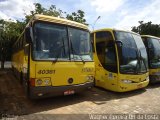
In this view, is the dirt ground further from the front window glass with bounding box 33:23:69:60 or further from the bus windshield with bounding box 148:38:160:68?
the bus windshield with bounding box 148:38:160:68

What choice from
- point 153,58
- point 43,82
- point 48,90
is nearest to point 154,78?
point 153,58

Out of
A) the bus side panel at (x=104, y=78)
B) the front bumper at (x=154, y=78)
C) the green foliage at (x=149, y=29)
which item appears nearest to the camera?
the bus side panel at (x=104, y=78)

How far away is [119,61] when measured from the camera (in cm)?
884

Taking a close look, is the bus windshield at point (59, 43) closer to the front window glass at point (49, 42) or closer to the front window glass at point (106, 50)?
the front window glass at point (49, 42)

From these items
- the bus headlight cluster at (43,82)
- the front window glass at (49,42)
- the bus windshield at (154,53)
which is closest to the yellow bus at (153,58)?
the bus windshield at (154,53)

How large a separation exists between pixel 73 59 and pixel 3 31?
19539 mm

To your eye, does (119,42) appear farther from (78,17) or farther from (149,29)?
Result: (149,29)

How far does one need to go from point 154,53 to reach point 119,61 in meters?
3.86

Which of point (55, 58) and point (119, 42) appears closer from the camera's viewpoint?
point (55, 58)

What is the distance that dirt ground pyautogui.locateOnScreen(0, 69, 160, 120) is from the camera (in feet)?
21.0

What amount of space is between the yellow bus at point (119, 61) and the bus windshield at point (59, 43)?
139 cm

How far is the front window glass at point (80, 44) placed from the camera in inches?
300

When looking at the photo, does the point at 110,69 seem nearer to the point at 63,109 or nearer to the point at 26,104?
the point at 63,109

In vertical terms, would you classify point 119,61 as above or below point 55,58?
below
